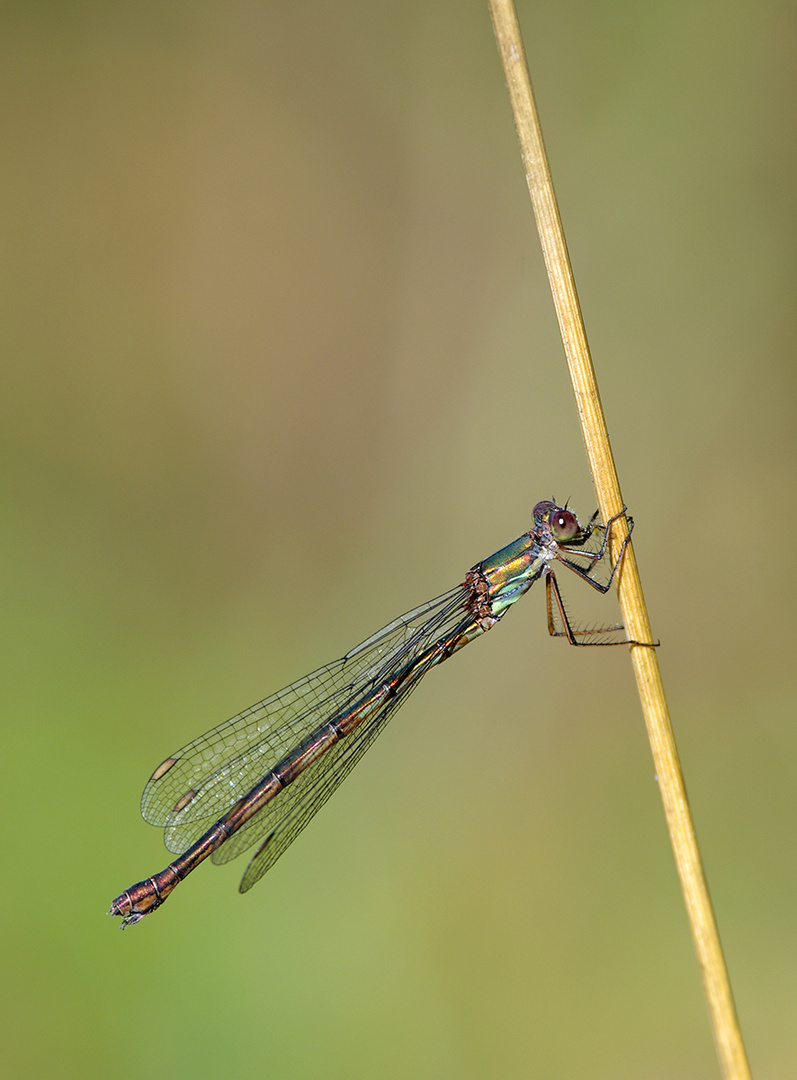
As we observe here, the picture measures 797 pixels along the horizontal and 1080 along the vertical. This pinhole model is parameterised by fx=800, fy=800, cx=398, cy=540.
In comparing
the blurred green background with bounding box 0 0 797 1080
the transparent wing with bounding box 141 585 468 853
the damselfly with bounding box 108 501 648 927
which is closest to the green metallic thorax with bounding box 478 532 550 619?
the damselfly with bounding box 108 501 648 927

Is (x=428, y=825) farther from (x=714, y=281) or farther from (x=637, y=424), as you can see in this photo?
(x=714, y=281)

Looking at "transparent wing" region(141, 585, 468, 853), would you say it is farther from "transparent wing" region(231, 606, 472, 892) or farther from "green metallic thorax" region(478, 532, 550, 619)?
"green metallic thorax" region(478, 532, 550, 619)

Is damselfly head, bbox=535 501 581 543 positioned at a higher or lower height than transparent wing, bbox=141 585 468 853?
higher

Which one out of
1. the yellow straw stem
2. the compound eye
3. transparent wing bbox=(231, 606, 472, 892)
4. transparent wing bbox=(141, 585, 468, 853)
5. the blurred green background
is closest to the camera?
the yellow straw stem

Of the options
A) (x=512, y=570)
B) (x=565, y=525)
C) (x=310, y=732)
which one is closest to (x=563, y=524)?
(x=565, y=525)

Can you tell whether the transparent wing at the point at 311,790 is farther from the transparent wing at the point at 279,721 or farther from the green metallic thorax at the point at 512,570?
the green metallic thorax at the point at 512,570

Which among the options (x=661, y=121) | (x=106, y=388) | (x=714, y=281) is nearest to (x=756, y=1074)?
(x=714, y=281)
